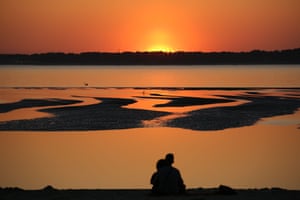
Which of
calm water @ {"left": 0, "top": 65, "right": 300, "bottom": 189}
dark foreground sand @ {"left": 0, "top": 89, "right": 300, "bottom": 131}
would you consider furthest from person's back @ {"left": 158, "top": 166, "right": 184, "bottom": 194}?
dark foreground sand @ {"left": 0, "top": 89, "right": 300, "bottom": 131}

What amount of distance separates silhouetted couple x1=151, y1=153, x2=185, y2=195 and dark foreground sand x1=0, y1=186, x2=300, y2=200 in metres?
0.22

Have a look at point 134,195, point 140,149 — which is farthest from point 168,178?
point 140,149

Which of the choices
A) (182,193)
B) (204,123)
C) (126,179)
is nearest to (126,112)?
(204,123)

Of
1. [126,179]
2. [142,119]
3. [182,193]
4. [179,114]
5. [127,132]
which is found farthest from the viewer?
[179,114]

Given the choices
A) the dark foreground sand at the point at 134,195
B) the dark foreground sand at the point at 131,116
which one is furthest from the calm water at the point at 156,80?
the dark foreground sand at the point at 134,195

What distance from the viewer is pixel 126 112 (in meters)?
35.4

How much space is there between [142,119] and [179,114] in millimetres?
3260

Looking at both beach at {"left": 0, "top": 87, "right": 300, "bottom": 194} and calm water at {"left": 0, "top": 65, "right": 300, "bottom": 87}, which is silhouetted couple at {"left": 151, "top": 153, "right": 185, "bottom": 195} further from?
calm water at {"left": 0, "top": 65, "right": 300, "bottom": 87}

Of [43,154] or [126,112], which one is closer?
[43,154]

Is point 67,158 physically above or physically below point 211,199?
below

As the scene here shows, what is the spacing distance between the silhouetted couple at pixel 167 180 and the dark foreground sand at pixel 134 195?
215 mm

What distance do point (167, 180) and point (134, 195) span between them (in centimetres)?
88

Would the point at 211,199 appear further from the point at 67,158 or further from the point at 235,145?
the point at 235,145

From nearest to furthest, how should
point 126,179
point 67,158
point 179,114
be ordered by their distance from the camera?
point 126,179 < point 67,158 < point 179,114
